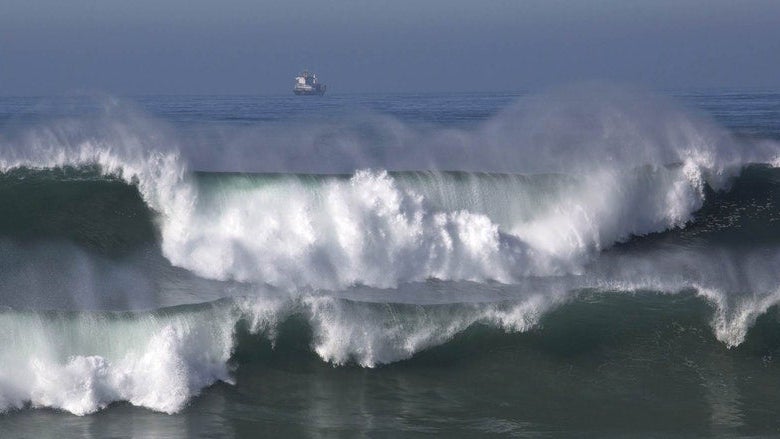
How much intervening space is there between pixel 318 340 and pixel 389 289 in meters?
2.19

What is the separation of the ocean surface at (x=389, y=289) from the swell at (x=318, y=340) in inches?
1.0

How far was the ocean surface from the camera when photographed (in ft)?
30.8

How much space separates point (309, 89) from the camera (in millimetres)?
81938

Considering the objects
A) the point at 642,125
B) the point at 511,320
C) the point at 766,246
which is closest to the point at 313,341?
the point at 511,320

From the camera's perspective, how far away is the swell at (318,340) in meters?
9.43

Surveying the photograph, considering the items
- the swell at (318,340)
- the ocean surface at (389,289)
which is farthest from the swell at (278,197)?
the swell at (318,340)

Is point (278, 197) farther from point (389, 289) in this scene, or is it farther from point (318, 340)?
point (318, 340)

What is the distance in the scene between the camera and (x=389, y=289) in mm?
12664

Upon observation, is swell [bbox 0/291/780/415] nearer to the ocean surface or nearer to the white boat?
the ocean surface

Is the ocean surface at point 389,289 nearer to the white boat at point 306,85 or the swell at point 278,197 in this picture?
the swell at point 278,197

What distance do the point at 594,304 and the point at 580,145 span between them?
666 centimetres

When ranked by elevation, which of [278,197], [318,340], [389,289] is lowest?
[318,340]


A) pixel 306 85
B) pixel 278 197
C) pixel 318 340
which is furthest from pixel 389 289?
pixel 306 85

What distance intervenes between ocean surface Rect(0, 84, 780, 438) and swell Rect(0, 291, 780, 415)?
0.09 feet
